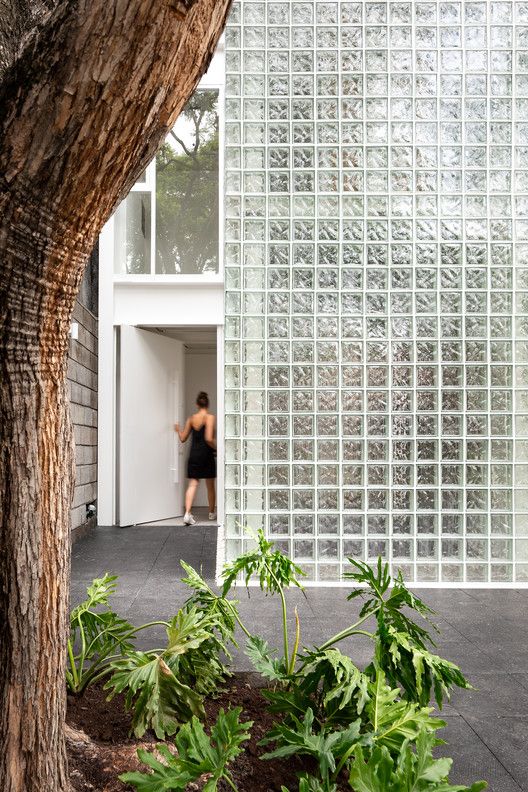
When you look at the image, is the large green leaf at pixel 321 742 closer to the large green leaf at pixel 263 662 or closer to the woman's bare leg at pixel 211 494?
the large green leaf at pixel 263 662

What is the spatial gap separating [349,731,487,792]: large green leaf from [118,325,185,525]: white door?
6173 mm

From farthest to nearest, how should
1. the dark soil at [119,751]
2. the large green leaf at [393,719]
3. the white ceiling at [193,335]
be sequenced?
the white ceiling at [193,335]
the dark soil at [119,751]
the large green leaf at [393,719]

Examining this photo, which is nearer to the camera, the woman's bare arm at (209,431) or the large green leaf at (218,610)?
the large green leaf at (218,610)

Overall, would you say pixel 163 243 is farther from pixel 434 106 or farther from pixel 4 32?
pixel 4 32

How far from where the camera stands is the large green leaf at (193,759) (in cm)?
136

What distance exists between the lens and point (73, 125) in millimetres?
1364

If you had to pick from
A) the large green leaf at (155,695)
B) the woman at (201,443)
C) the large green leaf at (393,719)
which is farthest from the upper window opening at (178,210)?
the large green leaf at (393,719)

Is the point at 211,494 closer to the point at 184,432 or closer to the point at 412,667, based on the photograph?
the point at 184,432

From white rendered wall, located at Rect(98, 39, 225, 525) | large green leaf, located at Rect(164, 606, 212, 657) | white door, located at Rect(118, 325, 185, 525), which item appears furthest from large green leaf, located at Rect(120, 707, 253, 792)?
white door, located at Rect(118, 325, 185, 525)

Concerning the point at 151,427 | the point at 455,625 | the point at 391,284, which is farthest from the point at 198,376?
the point at 455,625

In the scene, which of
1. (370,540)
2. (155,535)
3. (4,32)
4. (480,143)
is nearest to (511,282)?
(480,143)

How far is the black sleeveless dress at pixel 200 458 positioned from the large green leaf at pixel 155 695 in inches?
Result: 240

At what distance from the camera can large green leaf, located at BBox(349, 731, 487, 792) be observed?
4.20 ft

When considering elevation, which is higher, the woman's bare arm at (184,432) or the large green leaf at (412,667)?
the woman's bare arm at (184,432)
